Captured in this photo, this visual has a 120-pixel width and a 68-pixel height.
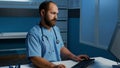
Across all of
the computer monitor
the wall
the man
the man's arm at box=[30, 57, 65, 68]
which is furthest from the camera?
the wall

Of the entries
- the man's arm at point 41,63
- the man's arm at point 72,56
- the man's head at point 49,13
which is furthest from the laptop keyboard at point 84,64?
the man's head at point 49,13

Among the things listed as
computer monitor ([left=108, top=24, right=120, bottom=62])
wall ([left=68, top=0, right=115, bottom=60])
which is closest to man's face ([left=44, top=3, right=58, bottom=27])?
Answer: computer monitor ([left=108, top=24, right=120, bottom=62])

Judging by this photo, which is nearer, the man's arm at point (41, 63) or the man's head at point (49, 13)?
the man's arm at point (41, 63)

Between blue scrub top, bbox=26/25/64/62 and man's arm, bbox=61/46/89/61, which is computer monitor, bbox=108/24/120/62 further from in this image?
blue scrub top, bbox=26/25/64/62

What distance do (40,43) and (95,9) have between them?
2.27m

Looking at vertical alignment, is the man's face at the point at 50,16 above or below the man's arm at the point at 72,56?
above

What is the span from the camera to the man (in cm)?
192

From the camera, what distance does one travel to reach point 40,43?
2.01 meters

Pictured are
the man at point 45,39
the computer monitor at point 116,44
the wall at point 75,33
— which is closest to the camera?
the computer monitor at point 116,44

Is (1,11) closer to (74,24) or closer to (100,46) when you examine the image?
(74,24)

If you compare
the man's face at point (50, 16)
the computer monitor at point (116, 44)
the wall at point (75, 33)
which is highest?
the man's face at point (50, 16)

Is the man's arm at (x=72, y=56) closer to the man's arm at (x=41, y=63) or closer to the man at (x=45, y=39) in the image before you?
the man at (x=45, y=39)

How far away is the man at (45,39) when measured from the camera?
75.6 inches

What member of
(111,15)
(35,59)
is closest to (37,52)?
(35,59)
